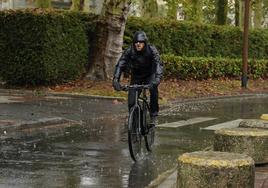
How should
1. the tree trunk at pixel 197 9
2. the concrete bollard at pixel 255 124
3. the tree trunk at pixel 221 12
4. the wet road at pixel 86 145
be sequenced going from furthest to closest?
the tree trunk at pixel 221 12
the tree trunk at pixel 197 9
the concrete bollard at pixel 255 124
the wet road at pixel 86 145

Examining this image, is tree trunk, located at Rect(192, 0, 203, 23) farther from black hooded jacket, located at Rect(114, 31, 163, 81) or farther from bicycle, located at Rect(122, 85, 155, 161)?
black hooded jacket, located at Rect(114, 31, 163, 81)

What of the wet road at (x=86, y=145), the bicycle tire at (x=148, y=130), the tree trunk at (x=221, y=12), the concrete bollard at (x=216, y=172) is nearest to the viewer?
the concrete bollard at (x=216, y=172)

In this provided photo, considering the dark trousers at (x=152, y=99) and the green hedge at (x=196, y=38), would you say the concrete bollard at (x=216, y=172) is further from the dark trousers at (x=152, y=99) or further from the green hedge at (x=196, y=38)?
the green hedge at (x=196, y=38)

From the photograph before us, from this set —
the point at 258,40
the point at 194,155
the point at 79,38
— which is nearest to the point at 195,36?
the point at 258,40

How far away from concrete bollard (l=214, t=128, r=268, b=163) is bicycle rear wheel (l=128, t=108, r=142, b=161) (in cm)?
143

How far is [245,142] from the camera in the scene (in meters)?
8.48

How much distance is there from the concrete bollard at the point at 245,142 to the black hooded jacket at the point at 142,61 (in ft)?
5.57

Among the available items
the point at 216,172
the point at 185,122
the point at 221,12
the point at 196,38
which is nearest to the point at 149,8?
the point at 221,12

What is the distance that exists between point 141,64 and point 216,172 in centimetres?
416

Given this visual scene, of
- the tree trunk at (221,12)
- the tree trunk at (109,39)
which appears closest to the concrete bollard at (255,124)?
the tree trunk at (109,39)

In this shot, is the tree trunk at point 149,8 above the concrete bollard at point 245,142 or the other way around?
above

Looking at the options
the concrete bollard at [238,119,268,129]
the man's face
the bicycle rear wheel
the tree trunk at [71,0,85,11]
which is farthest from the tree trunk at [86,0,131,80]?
the concrete bollard at [238,119,268,129]

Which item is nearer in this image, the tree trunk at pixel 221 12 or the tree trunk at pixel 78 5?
the tree trunk at pixel 78 5

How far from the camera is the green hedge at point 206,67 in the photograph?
26609 millimetres
